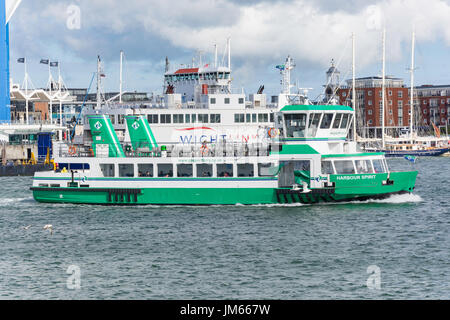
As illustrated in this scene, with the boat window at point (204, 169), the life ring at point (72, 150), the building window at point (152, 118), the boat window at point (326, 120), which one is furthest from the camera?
the building window at point (152, 118)

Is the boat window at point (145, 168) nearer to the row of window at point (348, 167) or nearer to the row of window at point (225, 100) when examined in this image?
the row of window at point (348, 167)

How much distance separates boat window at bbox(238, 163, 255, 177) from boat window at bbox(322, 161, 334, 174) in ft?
15.4

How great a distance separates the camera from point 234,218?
133 ft

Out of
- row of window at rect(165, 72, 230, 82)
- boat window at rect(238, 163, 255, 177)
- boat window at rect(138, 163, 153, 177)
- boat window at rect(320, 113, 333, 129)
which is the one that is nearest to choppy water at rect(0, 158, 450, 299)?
boat window at rect(238, 163, 255, 177)

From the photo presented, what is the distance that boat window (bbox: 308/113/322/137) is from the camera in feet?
147

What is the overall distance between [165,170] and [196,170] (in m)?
2.31

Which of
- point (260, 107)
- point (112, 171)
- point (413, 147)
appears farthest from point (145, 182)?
point (413, 147)

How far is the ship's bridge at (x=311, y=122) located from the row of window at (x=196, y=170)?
2658mm

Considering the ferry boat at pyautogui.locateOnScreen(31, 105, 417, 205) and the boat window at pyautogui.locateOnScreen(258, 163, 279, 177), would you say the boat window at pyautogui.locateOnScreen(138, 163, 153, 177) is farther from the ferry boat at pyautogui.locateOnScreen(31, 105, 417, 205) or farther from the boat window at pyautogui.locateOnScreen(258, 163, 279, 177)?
the boat window at pyautogui.locateOnScreen(258, 163, 279, 177)

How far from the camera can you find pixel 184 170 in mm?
46094

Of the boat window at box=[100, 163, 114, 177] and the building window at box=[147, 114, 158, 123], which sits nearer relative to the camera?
the boat window at box=[100, 163, 114, 177]

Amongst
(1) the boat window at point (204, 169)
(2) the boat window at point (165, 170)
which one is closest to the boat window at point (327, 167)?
(1) the boat window at point (204, 169)

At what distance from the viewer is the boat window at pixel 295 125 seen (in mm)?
44906

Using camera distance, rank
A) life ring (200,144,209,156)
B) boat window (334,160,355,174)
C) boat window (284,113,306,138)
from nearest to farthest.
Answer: boat window (334,160,355,174), boat window (284,113,306,138), life ring (200,144,209,156)
